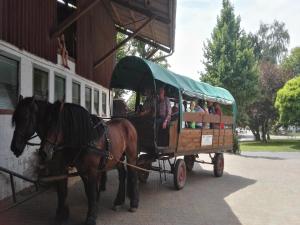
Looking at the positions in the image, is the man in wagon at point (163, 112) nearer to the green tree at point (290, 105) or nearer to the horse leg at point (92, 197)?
the horse leg at point (92, 197)

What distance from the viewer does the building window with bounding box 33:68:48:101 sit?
10289 mm

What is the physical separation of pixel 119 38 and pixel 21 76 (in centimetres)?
2729

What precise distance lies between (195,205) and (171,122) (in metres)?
2.25

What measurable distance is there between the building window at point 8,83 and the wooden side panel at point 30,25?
1.55ft

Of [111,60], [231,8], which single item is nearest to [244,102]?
[231,8]

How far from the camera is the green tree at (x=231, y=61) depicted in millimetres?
28766

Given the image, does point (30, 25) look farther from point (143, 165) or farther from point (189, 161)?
point (189, 161)

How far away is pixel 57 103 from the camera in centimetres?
625

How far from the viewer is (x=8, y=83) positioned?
8.86 meters

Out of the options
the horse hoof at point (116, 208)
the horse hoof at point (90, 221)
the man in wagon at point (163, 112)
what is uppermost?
the man in wagon at point (163, 112)

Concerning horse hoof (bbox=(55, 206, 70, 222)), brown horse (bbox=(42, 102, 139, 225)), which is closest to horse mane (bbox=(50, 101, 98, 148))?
brown horse (bbox=(42, 102, 139, 225))

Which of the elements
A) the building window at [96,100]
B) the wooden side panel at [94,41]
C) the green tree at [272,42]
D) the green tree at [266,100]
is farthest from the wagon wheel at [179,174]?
the green tree at [272,42]

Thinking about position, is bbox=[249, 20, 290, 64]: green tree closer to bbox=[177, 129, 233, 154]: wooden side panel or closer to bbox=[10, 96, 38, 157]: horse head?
bbox=[177, 129, 233, 154]: wooden side panel

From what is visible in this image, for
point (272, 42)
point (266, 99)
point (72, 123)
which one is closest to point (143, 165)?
point (72, 123)
